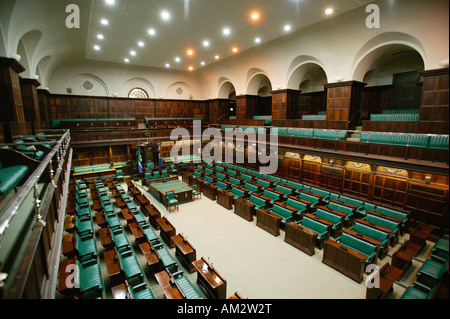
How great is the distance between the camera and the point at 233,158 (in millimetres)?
20312

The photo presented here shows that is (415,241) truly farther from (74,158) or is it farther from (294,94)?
(74,158)

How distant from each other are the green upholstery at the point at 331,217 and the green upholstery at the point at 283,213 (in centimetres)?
125

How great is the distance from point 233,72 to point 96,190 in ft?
47.1

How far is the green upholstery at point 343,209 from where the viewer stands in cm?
934

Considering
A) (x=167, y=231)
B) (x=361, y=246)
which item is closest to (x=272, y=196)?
(x=361, y=246)

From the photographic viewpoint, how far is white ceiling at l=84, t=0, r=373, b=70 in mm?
9648

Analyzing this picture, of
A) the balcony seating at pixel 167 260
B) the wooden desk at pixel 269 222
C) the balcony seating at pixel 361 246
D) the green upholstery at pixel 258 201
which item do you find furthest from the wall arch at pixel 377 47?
the balcony seating at pixel 167 260

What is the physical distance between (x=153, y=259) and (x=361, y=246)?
678 centimetres

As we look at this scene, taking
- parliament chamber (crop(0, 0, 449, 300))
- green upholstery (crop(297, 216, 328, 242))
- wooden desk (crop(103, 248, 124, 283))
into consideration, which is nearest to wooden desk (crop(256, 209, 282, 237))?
parliament chamber (crop(0, 0, 449, 300))

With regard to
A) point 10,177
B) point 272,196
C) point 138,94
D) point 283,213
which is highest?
point 138,94

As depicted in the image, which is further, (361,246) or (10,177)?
(361,246)

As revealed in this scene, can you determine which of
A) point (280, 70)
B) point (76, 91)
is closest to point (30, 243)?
point (280, 70)

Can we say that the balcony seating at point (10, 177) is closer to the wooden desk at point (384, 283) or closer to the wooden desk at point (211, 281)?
the wooden desk at point (211, 281)

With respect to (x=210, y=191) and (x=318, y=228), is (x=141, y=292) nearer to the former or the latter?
(x=318, y=228)
